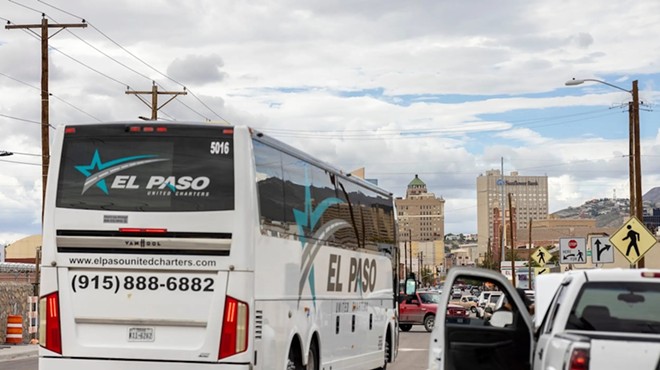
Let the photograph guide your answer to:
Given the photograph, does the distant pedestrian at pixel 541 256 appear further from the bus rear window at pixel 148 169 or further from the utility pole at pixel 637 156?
the bus rear window at pixel 148 169

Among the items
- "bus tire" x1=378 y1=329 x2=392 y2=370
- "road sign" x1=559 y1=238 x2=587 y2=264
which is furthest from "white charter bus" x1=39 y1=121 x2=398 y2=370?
"road sign" x1=559 y1=238 x2=587 y2=264

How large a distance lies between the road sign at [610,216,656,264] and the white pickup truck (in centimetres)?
1787

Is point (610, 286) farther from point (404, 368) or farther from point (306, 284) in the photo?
point (404, 368)

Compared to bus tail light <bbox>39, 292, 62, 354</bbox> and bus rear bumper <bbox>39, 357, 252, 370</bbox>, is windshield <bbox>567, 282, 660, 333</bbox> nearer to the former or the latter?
bus rear bumper <bbox>39, 357, 252, 370</bbox>

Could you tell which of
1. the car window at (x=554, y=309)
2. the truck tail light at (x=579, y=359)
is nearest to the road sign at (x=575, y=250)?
the car window at (x=554, y=309)

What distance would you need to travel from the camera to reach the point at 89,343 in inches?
491

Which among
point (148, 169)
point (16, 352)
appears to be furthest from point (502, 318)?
point (16, 352)

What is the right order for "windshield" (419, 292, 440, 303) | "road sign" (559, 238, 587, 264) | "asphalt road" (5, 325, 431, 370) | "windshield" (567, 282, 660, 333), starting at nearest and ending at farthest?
1. "windshield" (567, 282, 660, 333)
2. "asphalt road" (5, 325, 431, 370)
3. "road sign" (559, 238, 587, 264)
4. "windshield" (419, 292, 440, 303)

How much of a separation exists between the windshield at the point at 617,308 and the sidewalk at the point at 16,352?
71.3 feet

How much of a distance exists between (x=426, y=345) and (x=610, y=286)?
25.8 meters

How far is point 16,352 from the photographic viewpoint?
98.9ft

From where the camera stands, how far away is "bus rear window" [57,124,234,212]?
12.5m

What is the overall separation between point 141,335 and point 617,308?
5498 mm

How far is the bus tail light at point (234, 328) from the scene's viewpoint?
12.1m
